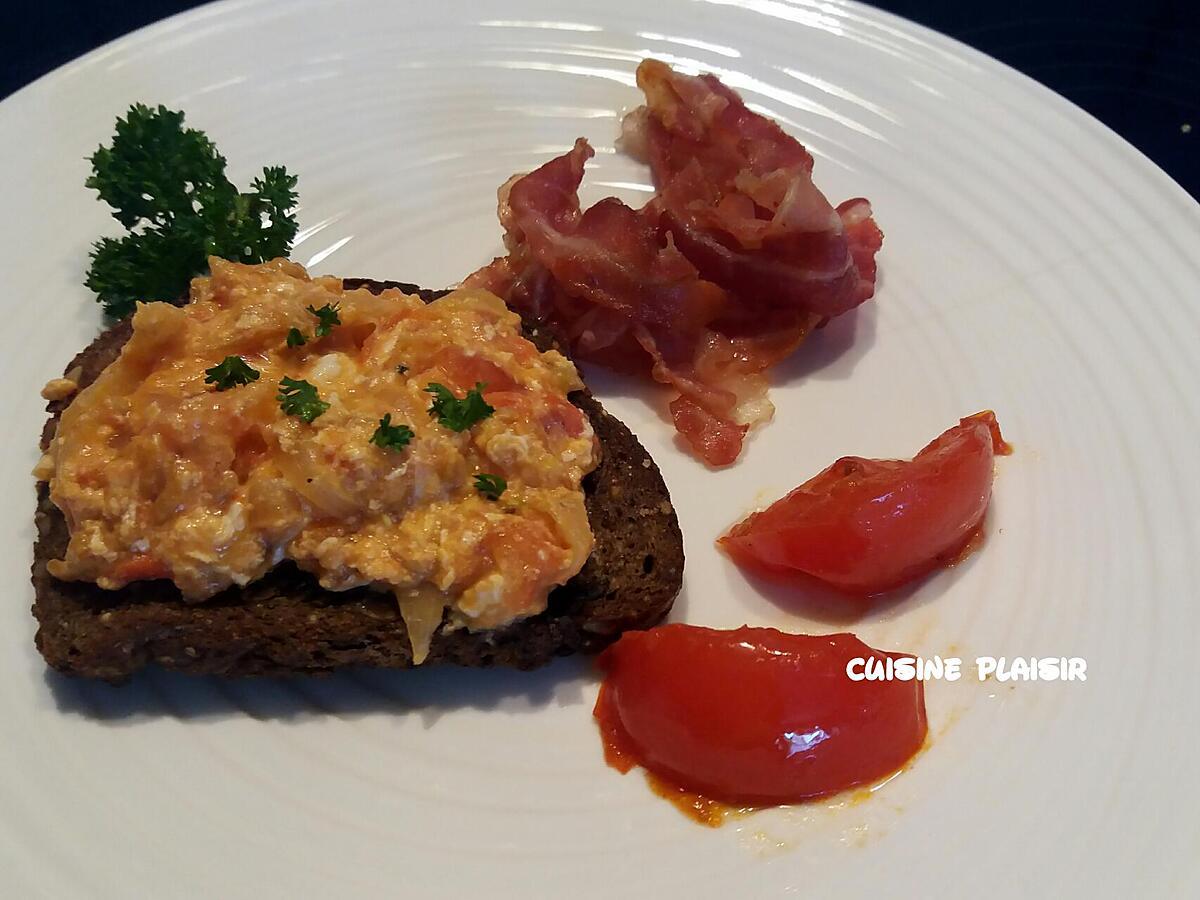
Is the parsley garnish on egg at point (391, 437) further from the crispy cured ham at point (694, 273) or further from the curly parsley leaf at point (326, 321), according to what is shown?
the crispy cured ham at point (694, 273)

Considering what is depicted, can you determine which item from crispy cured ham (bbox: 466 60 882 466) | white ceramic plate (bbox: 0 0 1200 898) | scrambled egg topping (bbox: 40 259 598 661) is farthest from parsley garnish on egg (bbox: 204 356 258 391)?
crispy cured ham (bbox: 466 60 882 466)

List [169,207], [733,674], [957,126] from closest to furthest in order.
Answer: [733,674] → [169,207] → [957,126]

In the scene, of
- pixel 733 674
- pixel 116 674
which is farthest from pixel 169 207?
pixel 733 674

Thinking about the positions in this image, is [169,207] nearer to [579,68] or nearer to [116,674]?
[116,674]

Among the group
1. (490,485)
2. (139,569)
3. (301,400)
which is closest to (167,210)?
(301,400)

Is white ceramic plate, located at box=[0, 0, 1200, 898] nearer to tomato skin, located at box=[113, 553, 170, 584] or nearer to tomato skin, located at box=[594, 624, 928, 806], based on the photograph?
tomato skin, located at box=[594, 624, 928, 806]

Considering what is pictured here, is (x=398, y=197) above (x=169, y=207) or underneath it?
underneath

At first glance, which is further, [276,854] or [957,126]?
[957,126]
